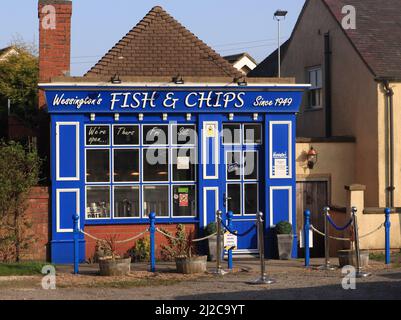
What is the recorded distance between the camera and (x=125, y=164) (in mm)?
18984

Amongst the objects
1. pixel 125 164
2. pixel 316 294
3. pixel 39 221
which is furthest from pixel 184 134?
pixel 316 294

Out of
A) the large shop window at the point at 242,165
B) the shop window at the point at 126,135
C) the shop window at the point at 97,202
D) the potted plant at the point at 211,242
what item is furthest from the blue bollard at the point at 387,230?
the shop window at the point at 97,202

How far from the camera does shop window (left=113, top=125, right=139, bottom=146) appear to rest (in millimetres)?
18906

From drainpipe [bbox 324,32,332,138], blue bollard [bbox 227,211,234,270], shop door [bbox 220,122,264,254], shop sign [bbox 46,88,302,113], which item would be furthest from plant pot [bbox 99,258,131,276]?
drainpipe [bbox 324,32,332,138]

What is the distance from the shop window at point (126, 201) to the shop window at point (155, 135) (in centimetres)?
110

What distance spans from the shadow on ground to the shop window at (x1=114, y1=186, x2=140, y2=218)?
5.08 metres

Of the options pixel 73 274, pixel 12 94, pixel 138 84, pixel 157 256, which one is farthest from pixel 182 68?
pixel 12 94

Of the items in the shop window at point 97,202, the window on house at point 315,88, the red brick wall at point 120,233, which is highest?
the window on house at point 315,88

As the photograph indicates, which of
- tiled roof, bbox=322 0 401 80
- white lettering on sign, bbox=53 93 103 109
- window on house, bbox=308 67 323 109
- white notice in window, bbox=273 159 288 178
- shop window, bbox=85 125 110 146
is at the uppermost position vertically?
tiled roof, bbox=322 0 401 80

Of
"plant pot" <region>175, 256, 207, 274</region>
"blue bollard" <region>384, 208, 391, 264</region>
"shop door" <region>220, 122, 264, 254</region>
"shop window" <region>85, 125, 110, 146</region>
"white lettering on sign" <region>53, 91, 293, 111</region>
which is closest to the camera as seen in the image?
"plant pot" <region>175, 256, 207, 274</region>

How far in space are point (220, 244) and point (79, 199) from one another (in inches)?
142

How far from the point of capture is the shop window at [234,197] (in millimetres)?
19394

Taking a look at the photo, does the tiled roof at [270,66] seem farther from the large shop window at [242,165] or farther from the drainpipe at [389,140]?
the large shop window at [242,165]

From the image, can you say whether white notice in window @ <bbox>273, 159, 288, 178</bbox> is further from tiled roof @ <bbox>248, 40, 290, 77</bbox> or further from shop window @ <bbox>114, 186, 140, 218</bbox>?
tiled roof @ <bbox>248, 40, 290, 77</bbox>
